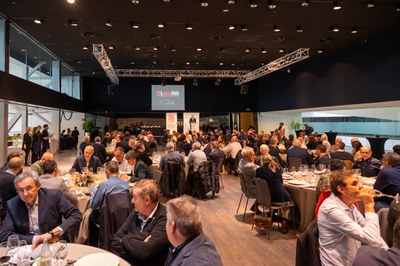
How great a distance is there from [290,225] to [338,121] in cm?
1152

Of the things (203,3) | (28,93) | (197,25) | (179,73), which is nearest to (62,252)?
(203,3)

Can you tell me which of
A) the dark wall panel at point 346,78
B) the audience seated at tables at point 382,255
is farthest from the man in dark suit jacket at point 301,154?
the audience seated at tables at point 382,255

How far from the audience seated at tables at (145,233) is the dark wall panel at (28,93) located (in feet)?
25.7

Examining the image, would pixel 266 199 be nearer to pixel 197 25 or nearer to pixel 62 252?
pixel 62 252

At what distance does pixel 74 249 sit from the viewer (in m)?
2.27

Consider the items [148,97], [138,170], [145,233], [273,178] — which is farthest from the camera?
[148,97]

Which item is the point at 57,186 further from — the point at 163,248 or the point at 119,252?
the point at 163,248

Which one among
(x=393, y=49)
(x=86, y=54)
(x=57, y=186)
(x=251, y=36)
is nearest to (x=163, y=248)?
(x=57, y=186)

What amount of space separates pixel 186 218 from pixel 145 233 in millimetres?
882

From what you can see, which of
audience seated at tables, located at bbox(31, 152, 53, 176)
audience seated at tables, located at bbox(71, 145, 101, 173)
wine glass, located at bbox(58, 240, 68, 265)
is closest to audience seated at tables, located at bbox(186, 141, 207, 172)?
audience seated at tables, located at bbox(71, 145, 101, 173)

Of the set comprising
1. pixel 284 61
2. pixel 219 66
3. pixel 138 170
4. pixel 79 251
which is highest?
pixel 219 66

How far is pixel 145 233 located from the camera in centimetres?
245

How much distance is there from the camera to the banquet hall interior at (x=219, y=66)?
7.64 m

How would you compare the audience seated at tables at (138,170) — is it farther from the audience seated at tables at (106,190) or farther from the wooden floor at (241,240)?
the audience seated at tables at (106,190)
